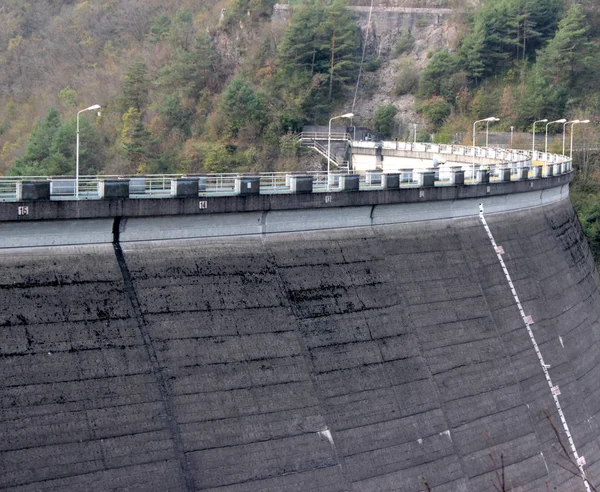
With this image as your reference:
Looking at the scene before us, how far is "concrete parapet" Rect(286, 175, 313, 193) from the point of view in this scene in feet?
94.3

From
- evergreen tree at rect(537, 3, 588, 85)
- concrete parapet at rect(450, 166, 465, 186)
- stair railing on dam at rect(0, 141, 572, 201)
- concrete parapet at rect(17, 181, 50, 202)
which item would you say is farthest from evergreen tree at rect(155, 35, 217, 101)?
concrete parapet at rect(17, 181, 50, 202)

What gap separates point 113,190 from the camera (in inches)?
963

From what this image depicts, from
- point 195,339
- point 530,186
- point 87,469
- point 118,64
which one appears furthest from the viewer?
point 118,64

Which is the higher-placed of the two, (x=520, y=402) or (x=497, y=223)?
(x=497, y=223)

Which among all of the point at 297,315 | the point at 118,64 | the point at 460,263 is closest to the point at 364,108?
the point at 118,64

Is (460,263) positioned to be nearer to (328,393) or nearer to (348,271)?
(348,271)

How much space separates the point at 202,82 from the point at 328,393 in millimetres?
67797

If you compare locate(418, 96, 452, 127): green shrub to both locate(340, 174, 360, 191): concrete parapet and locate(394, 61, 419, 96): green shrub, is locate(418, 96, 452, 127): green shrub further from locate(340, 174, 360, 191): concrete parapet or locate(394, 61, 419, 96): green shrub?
locate(340, 174, 360, 191): concrete parapet

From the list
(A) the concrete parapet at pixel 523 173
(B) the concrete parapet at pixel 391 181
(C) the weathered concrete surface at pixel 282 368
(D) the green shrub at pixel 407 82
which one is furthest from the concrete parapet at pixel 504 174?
(D) the green shrub at pixel 407 82

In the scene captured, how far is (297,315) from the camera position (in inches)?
1046

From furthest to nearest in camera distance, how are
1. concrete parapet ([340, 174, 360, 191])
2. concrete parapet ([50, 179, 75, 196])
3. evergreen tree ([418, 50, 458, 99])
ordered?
evergreen tree ([418, 50, 458, 99])
concrete parapet ([340, 174, 360, 191])
concrete parapet ([50, 179, 75, 196])

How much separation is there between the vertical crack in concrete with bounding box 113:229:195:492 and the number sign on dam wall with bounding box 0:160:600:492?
0.05m

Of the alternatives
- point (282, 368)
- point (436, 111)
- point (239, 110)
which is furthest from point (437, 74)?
point (282, 368)

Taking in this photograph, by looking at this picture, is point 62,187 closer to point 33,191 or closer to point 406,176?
point 33,191
